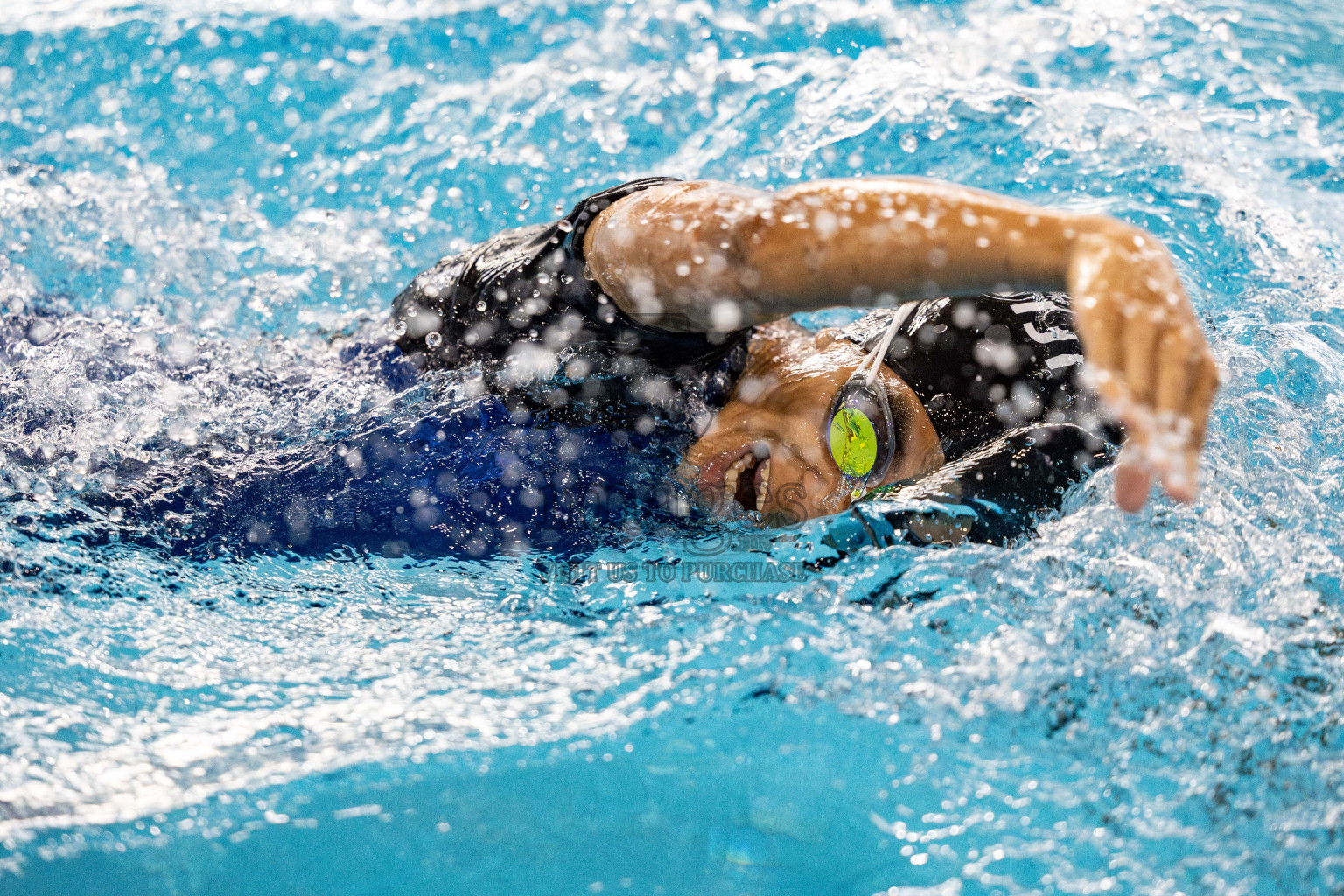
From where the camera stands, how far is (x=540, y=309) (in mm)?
1501

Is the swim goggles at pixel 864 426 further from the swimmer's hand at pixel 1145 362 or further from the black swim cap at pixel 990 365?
the swimmer's hand at pixel 1145 362

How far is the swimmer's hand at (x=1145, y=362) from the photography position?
33.4 inches

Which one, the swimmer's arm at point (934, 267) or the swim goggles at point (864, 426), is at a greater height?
the swimmer's arm at point (934, 267)

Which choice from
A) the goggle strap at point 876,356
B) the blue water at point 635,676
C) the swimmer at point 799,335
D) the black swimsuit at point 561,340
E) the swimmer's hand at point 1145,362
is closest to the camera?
the swimmer's hand at point 1145,362

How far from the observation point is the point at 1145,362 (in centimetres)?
88

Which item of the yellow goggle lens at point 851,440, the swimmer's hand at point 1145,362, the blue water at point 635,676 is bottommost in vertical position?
the blue water at point 635,676

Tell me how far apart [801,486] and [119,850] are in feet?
3.53

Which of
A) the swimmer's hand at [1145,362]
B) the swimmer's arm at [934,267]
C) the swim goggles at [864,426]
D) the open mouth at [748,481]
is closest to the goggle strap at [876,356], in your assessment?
the swim goggles at [864,426]

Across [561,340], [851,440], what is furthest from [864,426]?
[561,340]

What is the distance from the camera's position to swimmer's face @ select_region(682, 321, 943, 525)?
159 cm

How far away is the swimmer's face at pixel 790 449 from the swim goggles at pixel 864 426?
0.6 inches

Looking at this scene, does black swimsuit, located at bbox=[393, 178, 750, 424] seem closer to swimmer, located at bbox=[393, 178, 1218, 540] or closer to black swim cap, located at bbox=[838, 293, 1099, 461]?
swimmer, located at bbox=[393, 178, 1218, 540]

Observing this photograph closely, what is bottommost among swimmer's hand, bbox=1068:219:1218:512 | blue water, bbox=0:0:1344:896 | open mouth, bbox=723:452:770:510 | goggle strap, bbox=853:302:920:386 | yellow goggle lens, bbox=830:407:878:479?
blue water, bbox=0:0:1344:896

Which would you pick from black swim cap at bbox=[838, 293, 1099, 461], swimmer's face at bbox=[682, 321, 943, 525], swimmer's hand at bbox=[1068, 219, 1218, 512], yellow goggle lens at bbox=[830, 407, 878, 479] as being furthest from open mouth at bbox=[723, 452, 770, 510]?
swimmer's hand at bbox=[1068, 219, 1218, 512]
